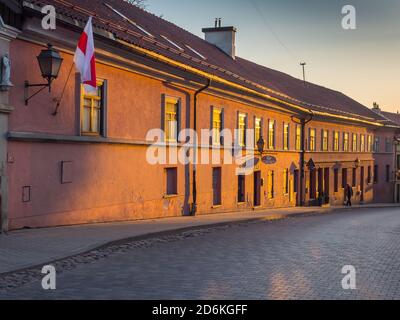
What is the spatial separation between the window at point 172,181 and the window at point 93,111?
495cm

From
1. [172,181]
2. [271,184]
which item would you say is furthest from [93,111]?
[271,184]

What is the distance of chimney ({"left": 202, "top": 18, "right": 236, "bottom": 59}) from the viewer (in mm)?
34969

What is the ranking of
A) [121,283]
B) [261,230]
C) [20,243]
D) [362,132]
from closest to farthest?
[121,283] → [20,243] → [261,230] → [362,132]

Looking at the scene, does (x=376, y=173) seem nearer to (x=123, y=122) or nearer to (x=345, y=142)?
(x=345, y=142)

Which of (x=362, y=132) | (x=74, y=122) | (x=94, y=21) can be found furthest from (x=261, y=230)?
(x=362, y=132)

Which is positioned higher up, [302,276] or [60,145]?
[60,145]

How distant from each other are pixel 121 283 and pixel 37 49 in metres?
7.14

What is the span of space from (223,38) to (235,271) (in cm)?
2676

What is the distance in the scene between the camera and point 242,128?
92.9 feet

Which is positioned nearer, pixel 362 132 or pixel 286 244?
pixel 286 244

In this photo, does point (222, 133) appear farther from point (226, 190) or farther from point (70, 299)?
point (70, 299)

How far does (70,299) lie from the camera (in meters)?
7.67

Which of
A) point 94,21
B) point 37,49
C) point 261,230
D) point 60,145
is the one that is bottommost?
point 261,230

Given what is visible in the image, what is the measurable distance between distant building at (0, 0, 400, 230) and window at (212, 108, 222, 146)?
0.17 feet
